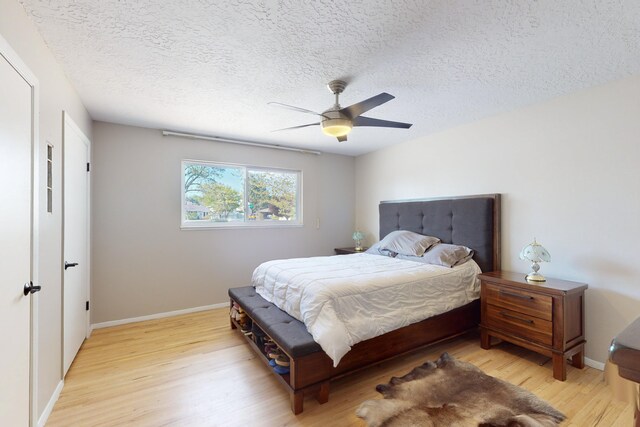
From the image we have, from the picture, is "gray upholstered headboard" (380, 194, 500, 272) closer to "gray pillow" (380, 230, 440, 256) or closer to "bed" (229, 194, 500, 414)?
"bed" (229, 194, 500, 414)

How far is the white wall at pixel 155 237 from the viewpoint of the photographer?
3279 millimetres

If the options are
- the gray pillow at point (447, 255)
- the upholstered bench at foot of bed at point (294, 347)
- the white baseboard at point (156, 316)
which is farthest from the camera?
the white baseboard at point (156, 316)

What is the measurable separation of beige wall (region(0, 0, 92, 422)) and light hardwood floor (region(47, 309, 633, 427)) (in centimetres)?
34

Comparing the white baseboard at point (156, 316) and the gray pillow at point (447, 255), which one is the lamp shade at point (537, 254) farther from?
the white baseboard at point (156, 316)

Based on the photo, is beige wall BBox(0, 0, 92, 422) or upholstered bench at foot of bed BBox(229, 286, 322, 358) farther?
upholstered bench at foot of bed BBox(229, 286, 322, 358)

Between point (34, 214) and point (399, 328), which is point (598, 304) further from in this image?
point (34, 214)

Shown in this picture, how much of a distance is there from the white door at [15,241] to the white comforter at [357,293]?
1.55m

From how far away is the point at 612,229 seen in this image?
231 centimetres

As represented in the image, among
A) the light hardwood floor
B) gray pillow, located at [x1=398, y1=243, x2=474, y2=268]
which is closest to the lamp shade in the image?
gray pillow, located at [x1=398, y1=243, x2=474, y2=268]

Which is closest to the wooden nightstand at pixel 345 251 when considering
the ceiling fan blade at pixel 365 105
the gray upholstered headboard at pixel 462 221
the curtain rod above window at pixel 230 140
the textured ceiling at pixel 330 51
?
the gray upholstered headboard at pixel 462 221

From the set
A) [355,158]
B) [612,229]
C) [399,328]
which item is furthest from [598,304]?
[355,158]

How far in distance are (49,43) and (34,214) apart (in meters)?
1.13

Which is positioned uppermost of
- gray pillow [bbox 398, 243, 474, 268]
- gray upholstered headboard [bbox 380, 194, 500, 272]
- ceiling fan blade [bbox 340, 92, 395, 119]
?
ceiling fan blade [bbox 340, 92, 395, 119]

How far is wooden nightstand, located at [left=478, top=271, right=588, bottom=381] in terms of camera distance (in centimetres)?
222
